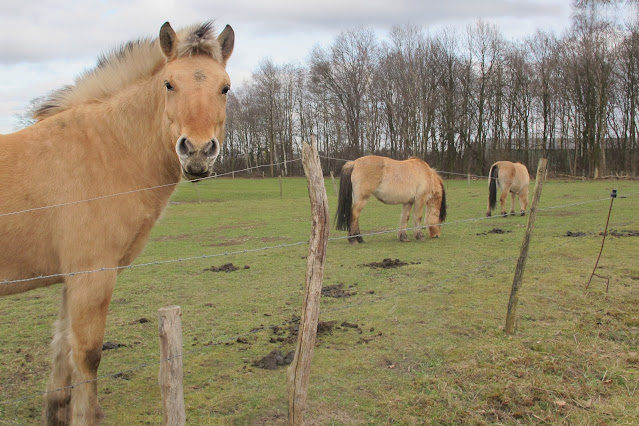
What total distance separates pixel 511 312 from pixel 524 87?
39.3 metres

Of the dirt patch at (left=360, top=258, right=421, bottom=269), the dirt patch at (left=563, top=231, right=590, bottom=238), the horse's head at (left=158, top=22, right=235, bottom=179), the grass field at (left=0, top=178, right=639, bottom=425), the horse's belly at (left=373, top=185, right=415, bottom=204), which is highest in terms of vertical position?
the horse's head at (left=158, top=22, right=235, bottom=179)

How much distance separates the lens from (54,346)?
10.7ft

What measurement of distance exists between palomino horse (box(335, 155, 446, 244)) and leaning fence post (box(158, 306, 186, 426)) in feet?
27.6

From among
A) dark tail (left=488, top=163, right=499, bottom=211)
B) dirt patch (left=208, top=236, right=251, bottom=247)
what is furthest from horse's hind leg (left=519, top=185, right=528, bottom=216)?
dirt patch (left=208, top=236, right=251, bottom=247)

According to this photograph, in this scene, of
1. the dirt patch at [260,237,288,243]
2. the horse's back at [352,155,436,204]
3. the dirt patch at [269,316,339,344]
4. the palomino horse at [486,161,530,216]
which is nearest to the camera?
the dirt patch at [269,316,339,344]

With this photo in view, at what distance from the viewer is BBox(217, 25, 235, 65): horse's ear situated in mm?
3240

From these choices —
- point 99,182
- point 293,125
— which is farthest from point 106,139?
point 293,125

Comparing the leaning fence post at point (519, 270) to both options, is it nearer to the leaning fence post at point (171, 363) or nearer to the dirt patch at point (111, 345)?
the leaning fence post at point (171, 363)

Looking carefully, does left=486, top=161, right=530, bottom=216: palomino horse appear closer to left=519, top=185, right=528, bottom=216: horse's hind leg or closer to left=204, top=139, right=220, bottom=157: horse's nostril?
left=519, top=185, right=528, bottom=216: horse's hind leg

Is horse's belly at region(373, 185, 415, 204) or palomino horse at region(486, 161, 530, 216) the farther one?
palomino horse at region(486, 161, 530, 216)

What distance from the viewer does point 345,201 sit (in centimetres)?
1108

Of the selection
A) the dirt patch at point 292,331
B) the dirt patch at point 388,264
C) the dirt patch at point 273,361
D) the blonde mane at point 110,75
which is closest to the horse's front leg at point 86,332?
the blonde mane at point 110,75

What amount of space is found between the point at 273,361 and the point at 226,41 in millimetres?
2777

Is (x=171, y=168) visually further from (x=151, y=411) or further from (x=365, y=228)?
(x=365, y=228)
